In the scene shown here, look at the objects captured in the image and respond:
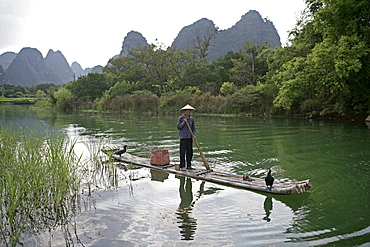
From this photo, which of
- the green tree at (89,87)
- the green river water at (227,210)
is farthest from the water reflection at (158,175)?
the green tree at (89,87)

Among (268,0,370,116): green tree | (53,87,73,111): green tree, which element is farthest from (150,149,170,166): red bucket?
(53,87,73,111): green tree

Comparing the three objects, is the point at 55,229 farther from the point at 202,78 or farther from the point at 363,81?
the point at 202,78

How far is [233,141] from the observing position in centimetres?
1275

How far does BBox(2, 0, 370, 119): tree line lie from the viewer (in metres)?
16.5

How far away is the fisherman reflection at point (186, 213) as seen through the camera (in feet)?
13.9

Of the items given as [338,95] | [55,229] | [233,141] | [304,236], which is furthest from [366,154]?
[338,95]

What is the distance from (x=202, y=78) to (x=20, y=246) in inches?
1384

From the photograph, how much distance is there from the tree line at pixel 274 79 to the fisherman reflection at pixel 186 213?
41.7 ft

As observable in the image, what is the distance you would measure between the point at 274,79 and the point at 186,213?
18.5m

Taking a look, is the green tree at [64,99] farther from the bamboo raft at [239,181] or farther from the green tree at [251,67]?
the bamboo raft at [239,181]

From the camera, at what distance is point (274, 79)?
70.7 ft

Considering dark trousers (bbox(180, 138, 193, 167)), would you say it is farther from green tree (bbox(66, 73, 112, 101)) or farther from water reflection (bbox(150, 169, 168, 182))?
green tree (bbox(66, 73, 112, 101))

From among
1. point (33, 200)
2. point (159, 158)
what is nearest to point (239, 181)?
point (159, 158)

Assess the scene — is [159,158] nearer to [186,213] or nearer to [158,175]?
[158,175]
